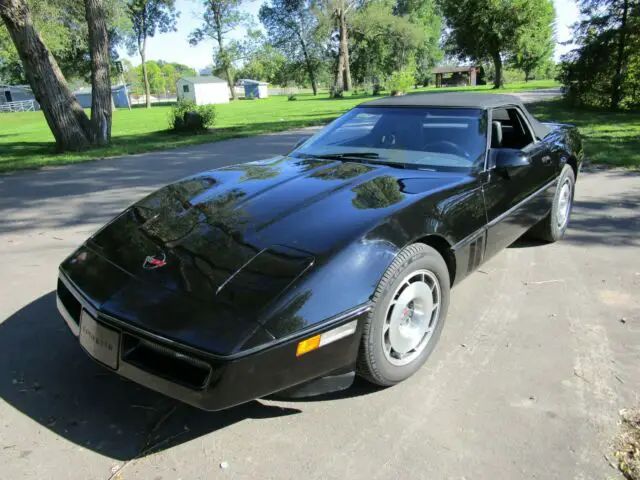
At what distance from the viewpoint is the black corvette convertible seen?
1910 mm

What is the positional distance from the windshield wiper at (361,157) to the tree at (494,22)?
140 feet

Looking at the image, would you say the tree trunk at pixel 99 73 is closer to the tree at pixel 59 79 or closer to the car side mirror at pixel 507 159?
the tree at pixel 59 79

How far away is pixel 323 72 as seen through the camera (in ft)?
219

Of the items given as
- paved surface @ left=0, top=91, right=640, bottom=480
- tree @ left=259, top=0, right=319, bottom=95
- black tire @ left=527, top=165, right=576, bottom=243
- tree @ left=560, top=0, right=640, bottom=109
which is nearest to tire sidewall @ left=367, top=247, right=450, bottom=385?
paved surface @ left=0, top=91, right=640, bottom=480

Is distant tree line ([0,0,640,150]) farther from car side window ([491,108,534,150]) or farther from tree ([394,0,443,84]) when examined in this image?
car side window ([491,108,534,150])

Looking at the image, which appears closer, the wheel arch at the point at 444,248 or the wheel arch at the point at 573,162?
the wheel arch at the point at 444,248

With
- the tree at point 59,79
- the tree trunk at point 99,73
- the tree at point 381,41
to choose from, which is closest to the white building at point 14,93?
the tree at point 381,41

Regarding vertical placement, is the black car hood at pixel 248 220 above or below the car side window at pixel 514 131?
below

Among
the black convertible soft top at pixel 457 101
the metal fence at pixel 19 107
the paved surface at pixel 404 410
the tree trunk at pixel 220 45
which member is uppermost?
the tree trunk at pixel 220 45

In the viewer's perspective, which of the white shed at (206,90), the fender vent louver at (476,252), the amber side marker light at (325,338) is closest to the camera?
the amber side marker light at (325,338)

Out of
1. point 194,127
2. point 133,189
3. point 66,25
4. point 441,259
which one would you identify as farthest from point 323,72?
point 441,259

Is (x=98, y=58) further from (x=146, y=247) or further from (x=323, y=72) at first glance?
(x=323, y=72)

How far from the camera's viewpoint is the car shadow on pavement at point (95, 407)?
2.15 m

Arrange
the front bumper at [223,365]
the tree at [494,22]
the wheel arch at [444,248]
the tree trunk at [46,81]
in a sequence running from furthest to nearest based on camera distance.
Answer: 1. the tree at [494,22]
2. the tree trunk at [46,81]
3. the wheel arch at [444,248]
4. the front bumper at [223,365]
